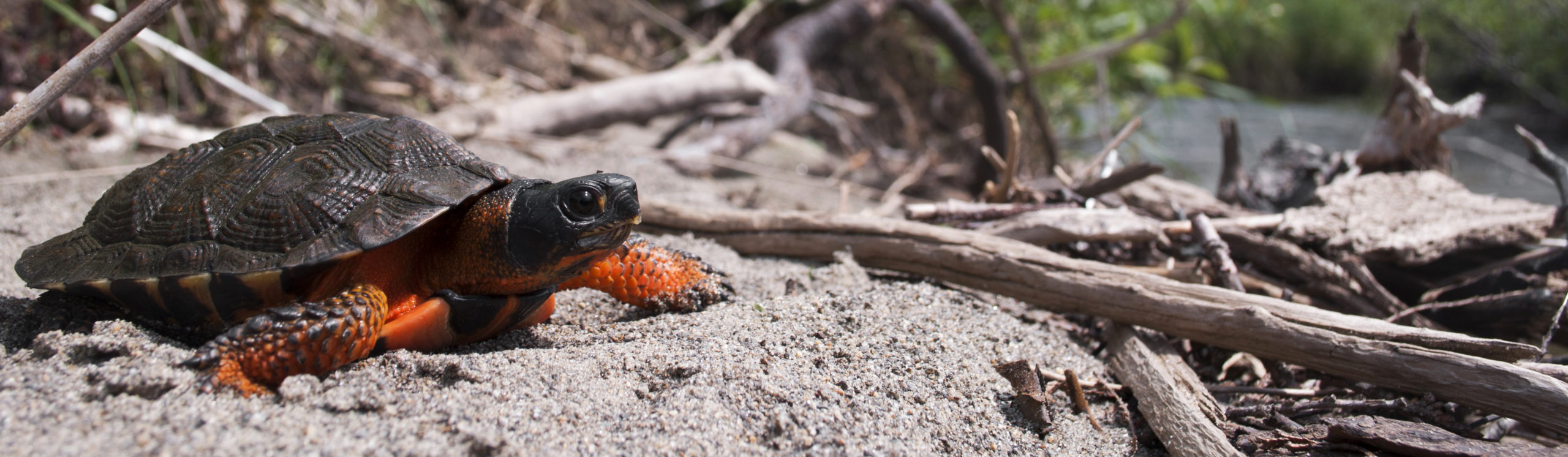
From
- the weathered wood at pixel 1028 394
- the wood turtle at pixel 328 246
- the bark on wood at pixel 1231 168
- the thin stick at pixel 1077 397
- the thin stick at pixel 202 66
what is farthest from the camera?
the thin stick at pixel 202 66

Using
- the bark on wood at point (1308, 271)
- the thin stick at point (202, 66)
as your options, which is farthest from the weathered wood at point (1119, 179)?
the thin stick at point (202, 66)

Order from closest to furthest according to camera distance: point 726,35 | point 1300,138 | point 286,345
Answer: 1. point 286,345
2. point 726,35
3. point 1300,138

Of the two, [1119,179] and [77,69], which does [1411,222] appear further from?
[77,69]

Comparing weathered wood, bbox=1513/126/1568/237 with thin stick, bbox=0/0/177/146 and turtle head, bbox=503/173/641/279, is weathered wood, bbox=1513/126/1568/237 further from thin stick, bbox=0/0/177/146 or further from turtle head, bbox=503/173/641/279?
thin stick, bbox=0/0/177/146

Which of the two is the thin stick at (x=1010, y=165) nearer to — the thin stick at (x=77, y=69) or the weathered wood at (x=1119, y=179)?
the weathered wood at (x=1119, y=179)

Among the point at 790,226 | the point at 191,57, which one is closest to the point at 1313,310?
the point at 790,226

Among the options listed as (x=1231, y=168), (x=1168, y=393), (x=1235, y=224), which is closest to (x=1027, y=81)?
(x=1231, y=168)

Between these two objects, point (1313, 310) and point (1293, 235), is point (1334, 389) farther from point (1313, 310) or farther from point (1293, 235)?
point (1293, 235)
